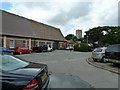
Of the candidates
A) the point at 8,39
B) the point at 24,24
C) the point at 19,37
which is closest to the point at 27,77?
the point at 8,39

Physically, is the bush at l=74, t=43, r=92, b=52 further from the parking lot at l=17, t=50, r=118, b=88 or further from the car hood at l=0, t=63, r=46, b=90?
the car hood at l=0, t=63, r=46, b=90

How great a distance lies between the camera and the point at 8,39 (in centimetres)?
1842

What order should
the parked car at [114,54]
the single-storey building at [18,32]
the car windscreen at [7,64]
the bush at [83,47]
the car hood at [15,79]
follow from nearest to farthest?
the car hood at [15,79] < the car windscreen at [7,64] < the parked car at [114,54] < the single-storey building at [18,32] < the bush at [83,47]

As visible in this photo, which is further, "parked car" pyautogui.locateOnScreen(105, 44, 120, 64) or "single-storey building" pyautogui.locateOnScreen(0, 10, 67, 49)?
"single-storey building" pyautogui.locateOnScreen(0, 10, 67, 49)

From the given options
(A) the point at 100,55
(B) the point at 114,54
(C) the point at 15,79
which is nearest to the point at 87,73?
(B) the point at 114,54

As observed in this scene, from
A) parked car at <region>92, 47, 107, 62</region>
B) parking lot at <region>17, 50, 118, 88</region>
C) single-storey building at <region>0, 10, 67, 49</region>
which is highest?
single-storey building at <region>0, 10, 67, 49</region>

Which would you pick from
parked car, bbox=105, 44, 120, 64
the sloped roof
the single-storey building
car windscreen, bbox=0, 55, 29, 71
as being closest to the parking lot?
parked car, bbox=105, 44, 120, 64

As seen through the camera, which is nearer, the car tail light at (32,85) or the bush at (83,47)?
the car tail light at (32,85)

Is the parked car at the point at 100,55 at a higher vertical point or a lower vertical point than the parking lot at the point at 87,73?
higher

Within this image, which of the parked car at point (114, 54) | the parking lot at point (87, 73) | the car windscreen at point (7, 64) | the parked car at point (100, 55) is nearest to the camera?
the car windscreen at point (7, 64)

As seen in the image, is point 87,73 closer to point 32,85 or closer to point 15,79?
point 32,85

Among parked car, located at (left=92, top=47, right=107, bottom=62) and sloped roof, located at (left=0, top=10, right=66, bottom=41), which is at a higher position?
sloped roof, located at (left=0, top=10, right=66, bottom=41)

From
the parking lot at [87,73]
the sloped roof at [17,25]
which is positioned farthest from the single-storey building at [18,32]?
the parking lot at [87,73]

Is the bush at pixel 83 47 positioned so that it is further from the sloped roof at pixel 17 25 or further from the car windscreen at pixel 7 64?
the car windscreen at pixel 7 64
